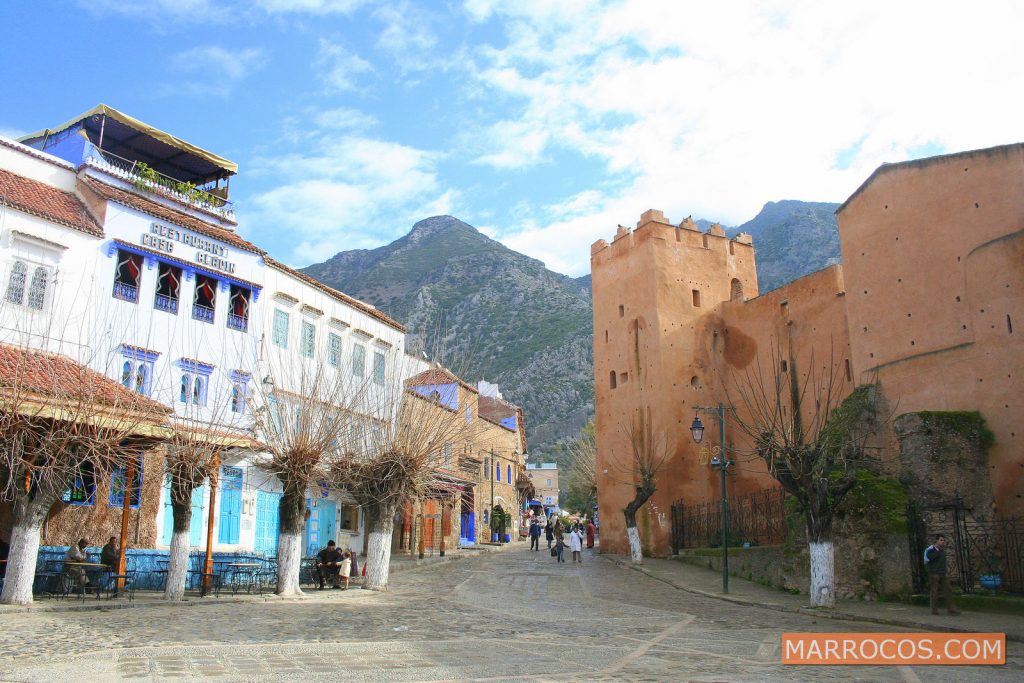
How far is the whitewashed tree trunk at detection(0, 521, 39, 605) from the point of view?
1313 centimetres

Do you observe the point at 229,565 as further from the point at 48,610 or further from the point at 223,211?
the point at 223,211

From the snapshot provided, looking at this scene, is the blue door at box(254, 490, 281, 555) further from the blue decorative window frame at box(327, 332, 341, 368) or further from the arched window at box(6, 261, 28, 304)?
the arched window at box(6, 261, 28, 304)

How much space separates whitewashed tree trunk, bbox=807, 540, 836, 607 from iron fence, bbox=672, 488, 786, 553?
21.8 feet

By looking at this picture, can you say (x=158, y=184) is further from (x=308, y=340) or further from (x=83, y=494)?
(x=83, y=494)

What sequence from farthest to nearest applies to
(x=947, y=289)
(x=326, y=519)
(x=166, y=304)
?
(x=326, y=519)
(x=166, y=304)
(x=947, y=289)

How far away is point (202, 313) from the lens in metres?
22.1

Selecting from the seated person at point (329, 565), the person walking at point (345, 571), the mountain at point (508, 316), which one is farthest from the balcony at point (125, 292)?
the mountain at point (508, 316)

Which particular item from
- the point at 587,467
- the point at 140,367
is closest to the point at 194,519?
the point at 140,367

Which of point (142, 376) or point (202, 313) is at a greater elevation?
point (202, 313)

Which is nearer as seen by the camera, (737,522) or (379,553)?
(379,553)

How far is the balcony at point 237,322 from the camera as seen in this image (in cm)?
Answer: 2277

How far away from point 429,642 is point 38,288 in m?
13.9

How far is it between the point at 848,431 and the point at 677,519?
1217 cm

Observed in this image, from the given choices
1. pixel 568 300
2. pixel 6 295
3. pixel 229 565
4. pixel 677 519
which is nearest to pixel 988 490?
pixel 677 519
